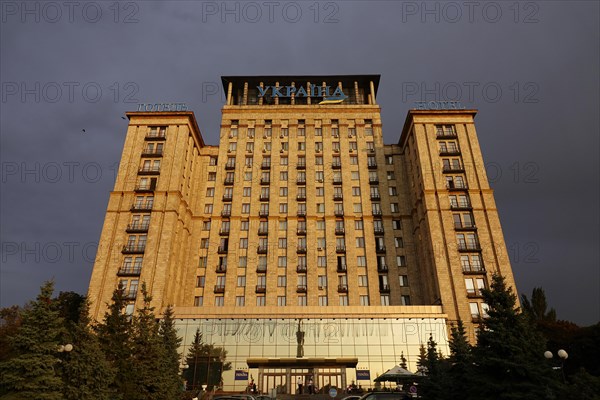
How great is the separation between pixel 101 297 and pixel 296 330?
2498cm

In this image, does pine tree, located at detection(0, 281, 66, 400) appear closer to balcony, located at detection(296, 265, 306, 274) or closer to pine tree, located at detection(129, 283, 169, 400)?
pine tree, located at detection(129, 283, 169, 400)

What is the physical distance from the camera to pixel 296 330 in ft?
164

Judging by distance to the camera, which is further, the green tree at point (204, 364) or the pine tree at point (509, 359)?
the green tree at point (204, 364)

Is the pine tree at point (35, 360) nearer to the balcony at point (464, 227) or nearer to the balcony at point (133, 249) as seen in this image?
the balcony at point (133, 249)

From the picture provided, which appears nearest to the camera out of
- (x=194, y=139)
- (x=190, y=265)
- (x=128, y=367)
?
(x=128, y=367)

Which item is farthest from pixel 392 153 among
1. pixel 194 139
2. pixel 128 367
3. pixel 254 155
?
pixel 128 367

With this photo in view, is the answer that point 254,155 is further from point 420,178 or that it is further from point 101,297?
point 101,297

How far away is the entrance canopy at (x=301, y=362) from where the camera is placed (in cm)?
4725

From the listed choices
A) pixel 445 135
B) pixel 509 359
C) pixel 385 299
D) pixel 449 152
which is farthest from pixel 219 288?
pixel 509 359

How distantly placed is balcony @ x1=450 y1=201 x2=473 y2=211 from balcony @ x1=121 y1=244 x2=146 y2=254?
141ft

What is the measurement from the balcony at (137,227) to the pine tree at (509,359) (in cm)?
4627

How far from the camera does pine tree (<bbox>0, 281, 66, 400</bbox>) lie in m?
20.2

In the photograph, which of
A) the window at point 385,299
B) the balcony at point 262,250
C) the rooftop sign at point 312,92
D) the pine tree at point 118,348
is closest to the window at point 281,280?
the balcony at point 262,250

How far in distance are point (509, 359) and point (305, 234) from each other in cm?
4291
